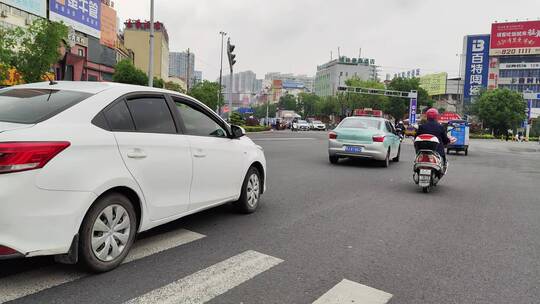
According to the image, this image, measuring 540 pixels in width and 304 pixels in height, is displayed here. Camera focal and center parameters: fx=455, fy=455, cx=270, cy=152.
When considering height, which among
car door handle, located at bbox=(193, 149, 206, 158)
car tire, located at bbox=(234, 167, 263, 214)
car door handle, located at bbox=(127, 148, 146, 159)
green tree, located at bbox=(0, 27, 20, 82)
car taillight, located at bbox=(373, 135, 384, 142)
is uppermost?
green tree, located at bbox=(0, 27, 20, 82)

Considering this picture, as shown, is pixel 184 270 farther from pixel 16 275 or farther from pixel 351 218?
pixel 351 218

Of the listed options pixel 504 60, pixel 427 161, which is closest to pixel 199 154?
pixel 427 161

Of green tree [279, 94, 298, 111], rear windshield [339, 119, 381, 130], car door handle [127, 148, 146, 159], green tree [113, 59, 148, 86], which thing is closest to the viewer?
car door handle [127, 148, 146, 159]

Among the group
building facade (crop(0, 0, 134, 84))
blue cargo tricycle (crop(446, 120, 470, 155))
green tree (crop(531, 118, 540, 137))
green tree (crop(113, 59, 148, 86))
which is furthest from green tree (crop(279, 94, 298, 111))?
blue cargo tricycle (crop(446, 120, 470, 155))

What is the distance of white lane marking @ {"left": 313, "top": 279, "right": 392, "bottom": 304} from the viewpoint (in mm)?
3391

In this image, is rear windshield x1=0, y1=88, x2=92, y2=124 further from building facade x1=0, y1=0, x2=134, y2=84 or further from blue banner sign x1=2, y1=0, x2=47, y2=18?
blue banner sign x1=2, y1=0, x2=47, y2=18

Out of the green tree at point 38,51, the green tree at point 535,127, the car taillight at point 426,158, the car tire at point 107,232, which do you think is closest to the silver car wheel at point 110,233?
the car tire at point 107,232

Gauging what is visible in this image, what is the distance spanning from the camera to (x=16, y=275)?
3.56 meters

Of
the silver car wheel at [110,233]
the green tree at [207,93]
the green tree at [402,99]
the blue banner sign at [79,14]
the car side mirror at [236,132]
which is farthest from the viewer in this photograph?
the green tree at [402,99]

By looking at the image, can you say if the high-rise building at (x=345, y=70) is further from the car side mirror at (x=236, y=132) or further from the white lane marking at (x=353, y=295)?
the white lane marking at (x=353, y=295)

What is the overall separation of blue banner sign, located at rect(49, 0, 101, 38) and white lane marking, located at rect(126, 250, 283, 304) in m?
39.0

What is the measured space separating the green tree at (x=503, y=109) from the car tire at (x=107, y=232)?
73.9 metres

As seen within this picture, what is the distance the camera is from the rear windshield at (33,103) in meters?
3.52

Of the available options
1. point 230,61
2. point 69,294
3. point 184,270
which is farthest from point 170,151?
point 230,61
